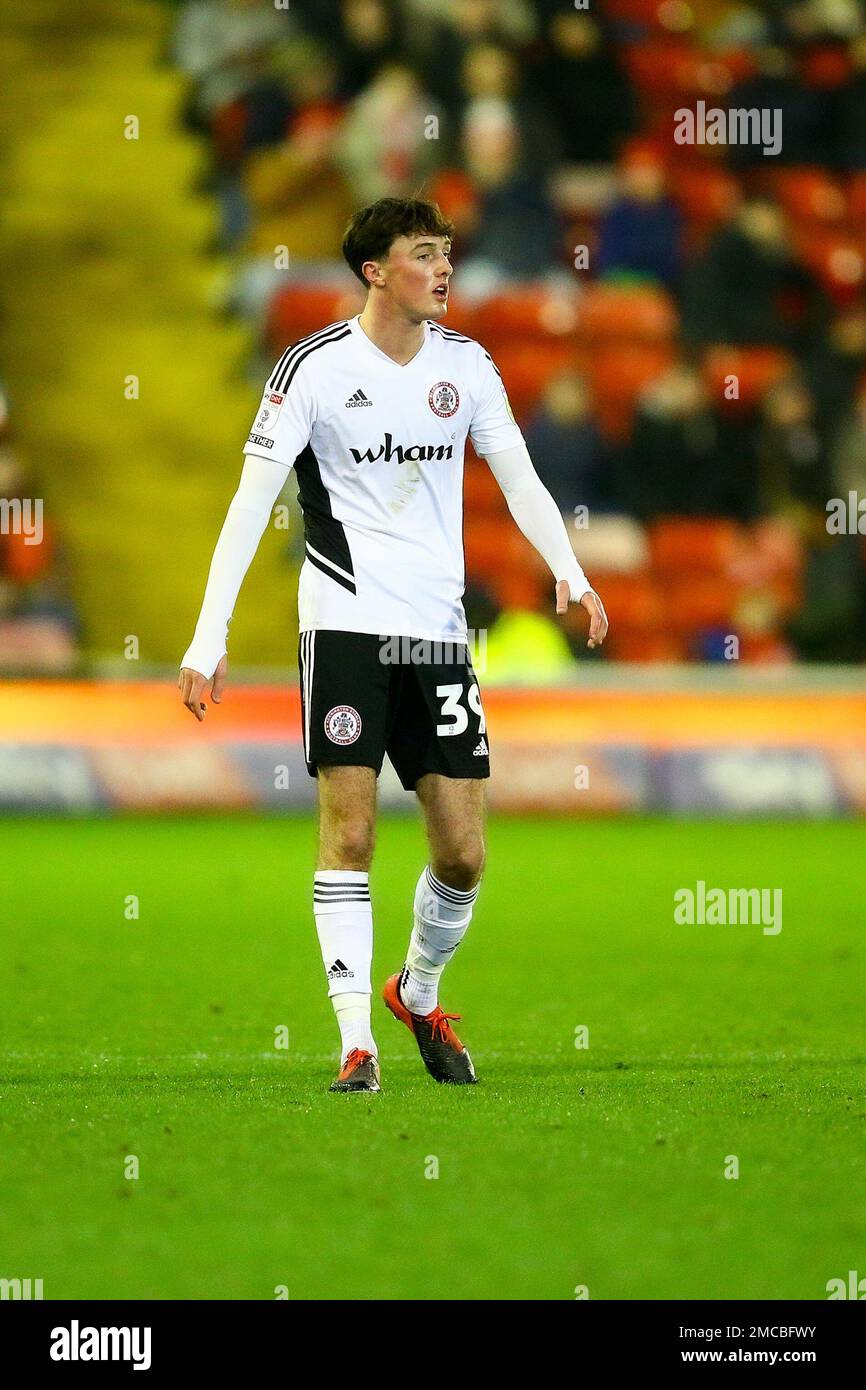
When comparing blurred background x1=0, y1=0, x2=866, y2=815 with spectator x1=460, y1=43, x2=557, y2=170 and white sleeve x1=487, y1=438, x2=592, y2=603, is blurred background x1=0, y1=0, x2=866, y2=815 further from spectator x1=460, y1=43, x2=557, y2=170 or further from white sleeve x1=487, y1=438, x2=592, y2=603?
white sleeve x1=487, y1=438, x2=592, y2=603

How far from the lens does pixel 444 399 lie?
231 inches

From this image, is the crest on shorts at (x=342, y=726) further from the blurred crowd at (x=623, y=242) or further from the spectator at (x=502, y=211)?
the spectator at (x=502, y=211)

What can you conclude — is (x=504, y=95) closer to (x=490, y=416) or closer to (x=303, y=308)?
(x=303, y=308)

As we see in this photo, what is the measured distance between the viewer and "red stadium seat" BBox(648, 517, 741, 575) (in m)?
17.2

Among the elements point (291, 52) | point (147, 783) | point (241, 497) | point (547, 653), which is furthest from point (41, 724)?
point (241, 497)

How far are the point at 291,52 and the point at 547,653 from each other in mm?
6146

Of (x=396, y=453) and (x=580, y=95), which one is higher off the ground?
(x=580, y=95)

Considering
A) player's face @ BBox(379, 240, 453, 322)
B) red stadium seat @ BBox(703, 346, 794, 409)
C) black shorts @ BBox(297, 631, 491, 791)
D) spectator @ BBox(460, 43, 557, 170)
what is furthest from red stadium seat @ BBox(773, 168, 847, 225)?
black shorts @ BBox(297, 631, 491, 791)

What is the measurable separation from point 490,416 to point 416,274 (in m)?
0.47

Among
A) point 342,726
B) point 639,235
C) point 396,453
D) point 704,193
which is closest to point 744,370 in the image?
point 639,235

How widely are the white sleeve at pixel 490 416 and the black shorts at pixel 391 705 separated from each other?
0.58 meters

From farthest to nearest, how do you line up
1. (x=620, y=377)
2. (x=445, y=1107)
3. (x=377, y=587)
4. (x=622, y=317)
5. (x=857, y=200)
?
(x=857, y=200), (x=622, y=317), (x=620, y=377), (x=377, y=587), (x=445, y=1107)

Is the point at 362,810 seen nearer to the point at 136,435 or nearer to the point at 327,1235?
the point at 327,1235

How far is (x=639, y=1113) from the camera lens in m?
5.35
